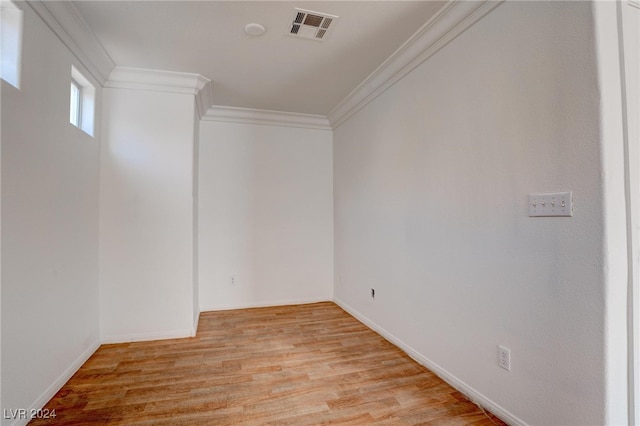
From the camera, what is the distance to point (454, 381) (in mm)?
1948

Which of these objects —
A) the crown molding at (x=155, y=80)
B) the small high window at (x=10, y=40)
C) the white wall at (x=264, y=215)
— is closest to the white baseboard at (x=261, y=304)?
the white wall at (x=264, y=215)

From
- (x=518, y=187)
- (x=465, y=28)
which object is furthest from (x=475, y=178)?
(x=465, y=28)

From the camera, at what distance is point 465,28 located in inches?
73.2

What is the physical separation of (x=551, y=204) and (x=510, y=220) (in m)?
0.23

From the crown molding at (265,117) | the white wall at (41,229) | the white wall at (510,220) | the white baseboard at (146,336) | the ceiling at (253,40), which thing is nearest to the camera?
the white wall at (510,220)

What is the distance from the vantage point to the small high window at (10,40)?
1548 mm

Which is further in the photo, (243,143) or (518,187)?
(243,143)

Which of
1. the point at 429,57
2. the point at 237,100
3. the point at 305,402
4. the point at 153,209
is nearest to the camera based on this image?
the point at 305,402

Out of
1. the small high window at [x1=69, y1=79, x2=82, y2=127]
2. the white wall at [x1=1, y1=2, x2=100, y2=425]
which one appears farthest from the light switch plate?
the small high window at [x1=69, y1=79, x2=82, y2=127]

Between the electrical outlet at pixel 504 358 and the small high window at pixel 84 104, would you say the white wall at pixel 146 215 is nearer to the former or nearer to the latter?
the small high window at pixel 84 104

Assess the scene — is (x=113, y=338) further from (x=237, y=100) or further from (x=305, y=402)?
(x=237, y=100)

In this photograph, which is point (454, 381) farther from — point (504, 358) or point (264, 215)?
point (264, 215)

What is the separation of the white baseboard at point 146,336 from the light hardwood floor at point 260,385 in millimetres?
76

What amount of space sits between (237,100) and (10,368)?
9.63 ft
